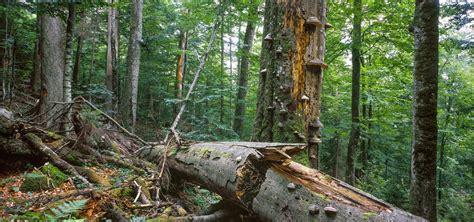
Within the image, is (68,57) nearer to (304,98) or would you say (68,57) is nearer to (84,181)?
(84,181)

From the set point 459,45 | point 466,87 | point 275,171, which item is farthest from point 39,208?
point 466,87

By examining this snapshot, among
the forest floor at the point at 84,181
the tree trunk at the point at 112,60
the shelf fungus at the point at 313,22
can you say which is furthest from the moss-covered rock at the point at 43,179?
the tree trunk at the point at 112,60

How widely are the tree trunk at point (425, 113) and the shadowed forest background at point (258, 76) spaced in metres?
4.31

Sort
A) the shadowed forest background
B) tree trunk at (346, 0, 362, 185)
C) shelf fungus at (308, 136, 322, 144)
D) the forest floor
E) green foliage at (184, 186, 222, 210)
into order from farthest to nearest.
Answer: tree trunk at (346, 0, 362, 185) < the shadowed forest background < green foliage at (184, 186, 222, 210) < shelf fungus at (308, 136, 322, 144) < the forest floor

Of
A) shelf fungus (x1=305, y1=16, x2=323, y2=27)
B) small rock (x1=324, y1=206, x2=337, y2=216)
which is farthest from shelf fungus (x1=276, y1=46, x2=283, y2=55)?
small rock (x1=324, y1=206, x2=337, y2=216)

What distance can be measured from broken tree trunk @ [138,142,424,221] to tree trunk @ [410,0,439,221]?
2503 millimetres

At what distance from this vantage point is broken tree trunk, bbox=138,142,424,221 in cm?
234

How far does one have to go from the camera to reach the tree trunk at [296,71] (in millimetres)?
4027

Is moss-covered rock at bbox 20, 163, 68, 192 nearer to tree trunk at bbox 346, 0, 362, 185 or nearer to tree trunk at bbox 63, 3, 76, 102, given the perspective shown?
tree trunk at bbox 63, 3, 76, 102

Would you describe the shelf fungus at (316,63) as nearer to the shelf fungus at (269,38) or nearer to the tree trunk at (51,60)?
the shelf fungus at (269,38)

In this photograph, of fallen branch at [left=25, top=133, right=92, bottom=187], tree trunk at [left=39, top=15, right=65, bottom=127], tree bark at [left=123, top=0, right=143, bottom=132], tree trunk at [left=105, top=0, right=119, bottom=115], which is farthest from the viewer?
tree trunk at [left=105, top=0, right=119, bottom=115]

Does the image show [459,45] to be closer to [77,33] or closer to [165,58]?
[165,58]

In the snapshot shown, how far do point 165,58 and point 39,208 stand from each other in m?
13.9

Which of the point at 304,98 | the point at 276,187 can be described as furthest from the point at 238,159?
the point at 304,98
